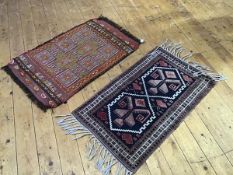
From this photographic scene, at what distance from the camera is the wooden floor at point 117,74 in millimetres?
1255

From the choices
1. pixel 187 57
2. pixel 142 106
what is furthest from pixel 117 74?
pixel 187 57

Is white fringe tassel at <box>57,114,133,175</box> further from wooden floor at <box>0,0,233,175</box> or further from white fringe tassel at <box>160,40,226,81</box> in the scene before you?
white fringe tassel at <box>160,40,226,81</box>

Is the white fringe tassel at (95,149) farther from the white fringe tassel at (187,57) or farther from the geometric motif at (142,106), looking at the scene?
the white fringe tassel at (187,57)

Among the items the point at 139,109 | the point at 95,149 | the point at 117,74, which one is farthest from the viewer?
the point at 117,74

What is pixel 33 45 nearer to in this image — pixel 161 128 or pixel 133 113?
pixel 133 113

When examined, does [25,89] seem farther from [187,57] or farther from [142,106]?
[187,57]

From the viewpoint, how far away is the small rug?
1.29 meters

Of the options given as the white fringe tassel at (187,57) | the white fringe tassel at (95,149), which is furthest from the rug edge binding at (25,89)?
the white fringe tassel at (187,57)

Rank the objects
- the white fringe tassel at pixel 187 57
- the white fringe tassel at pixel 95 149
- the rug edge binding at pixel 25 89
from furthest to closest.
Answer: the white fringe tassel at pixel 187 57
the rug edge binding at pixel 25 89
the white fringe tassel at pixel 95 149

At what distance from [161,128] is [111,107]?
310 millimetres

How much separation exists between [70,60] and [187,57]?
0.81 meters

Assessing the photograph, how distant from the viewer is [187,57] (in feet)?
5.72

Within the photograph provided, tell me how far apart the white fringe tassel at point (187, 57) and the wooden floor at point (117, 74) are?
0.05 m

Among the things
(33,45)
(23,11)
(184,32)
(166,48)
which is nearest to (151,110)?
(166,48)
